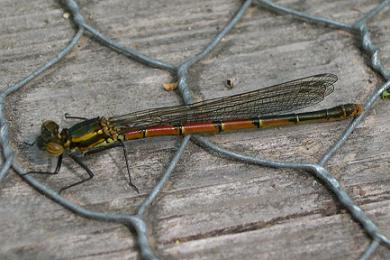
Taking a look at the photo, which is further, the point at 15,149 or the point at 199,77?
the point at 199,77

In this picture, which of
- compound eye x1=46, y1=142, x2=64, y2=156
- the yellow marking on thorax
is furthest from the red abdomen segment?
compound eye x1=46, y1=142, x2=64, y2=156

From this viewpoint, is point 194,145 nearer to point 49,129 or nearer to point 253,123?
point 253,123

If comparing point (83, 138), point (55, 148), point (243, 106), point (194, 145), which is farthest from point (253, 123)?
point (55, 148)

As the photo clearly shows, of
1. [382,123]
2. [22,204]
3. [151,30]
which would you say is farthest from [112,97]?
[382,123]

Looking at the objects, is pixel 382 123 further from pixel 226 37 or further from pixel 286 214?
pixel 226 37

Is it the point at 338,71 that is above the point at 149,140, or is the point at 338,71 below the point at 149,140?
above

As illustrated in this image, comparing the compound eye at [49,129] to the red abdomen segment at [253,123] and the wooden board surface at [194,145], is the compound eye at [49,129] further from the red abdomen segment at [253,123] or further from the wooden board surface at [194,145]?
the red abdomen segment at [253,123]
